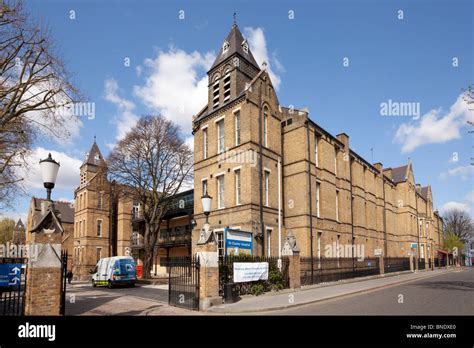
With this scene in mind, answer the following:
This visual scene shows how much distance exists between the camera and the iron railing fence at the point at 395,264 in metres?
35.5

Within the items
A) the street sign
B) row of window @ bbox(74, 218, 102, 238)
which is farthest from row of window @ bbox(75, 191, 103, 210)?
the street sign

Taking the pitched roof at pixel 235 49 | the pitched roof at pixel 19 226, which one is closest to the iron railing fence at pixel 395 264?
the pitched roof at pixel 235 49

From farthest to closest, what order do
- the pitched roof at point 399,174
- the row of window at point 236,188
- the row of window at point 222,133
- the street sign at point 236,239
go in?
1. the pitched roof at point 399,174
2. the row of window at point 222,133
3. the row of window at point 236,188
4. the street sign at point 236,239

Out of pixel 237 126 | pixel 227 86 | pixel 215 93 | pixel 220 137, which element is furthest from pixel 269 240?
pixel 215 93

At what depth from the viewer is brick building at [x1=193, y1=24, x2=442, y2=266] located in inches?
941

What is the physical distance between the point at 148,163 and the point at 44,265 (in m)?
→ 24.2

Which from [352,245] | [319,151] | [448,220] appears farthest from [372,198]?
[448,220]

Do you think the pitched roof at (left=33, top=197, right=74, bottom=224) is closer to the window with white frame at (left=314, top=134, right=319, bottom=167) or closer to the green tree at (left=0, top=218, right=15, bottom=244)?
the green tree at (left=0, top=218, right=15, bottom=244)

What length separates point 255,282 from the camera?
1731 centimetres

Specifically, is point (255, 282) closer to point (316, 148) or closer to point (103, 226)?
point (316, 148)

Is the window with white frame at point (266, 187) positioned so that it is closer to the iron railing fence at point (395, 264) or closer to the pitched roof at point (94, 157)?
the iron railing fence at point (395, 264)

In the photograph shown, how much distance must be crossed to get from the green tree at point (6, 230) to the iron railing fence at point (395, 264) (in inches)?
2872

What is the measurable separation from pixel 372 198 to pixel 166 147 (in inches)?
956

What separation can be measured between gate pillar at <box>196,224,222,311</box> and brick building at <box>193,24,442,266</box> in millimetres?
8725
